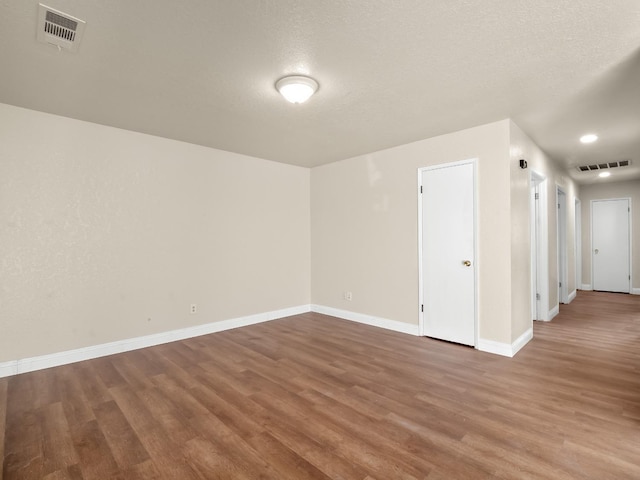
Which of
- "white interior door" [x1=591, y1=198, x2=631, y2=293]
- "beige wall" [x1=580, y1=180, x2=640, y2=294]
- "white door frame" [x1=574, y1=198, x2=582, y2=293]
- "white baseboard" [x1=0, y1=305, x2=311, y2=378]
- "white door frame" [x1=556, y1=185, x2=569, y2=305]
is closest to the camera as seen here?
"white baseboard" [x1=0, y1=305, x2=311, y2=378]

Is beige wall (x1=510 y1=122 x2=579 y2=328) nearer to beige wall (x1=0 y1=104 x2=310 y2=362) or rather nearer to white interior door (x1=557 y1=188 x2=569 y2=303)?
white interior door (x1=557 y1=188 x2=569 y2=303)

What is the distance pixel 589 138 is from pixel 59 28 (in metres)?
5.69

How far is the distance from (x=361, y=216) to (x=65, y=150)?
12.6 ft

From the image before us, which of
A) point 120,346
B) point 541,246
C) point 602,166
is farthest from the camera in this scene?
point 602,166

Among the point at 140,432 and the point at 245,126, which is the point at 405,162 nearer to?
the point at 245,126

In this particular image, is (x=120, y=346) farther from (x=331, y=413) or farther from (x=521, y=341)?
(x=521, y=341)

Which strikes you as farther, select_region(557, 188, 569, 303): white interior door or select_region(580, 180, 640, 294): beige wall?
select_region(580, 180, 640, 294): beige wall

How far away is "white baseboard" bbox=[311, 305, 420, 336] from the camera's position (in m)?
4.35

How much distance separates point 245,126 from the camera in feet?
12.1

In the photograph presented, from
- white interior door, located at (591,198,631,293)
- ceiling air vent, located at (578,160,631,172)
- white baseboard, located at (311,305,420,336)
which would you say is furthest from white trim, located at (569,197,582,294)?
white baseboard, located at (311,305,420,336)

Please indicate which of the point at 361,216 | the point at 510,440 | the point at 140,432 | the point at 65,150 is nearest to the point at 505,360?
the point at 510,440

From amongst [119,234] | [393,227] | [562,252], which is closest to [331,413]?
[393,227]

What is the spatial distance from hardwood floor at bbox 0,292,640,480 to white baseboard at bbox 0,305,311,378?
0.45 ft

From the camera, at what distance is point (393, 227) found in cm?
459
